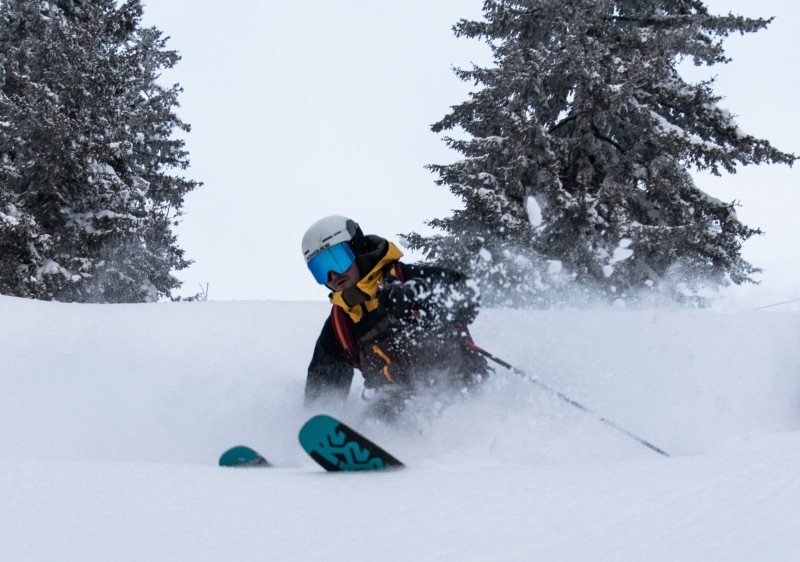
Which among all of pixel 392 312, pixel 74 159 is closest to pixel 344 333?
pixel 392 312

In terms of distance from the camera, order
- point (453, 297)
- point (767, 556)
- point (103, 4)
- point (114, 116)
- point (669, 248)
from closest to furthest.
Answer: point (767, 556)
point (453, 297)
point (669, 248)
point (114, 116)
point (103, 4)

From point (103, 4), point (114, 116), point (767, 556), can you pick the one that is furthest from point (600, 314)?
point (103, 4)

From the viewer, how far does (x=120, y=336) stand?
5.64 m

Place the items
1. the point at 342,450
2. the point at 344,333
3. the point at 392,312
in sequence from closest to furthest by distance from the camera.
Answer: the point at 342,450
the point at 392,312
the point at 344,333

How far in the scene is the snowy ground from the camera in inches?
58.7

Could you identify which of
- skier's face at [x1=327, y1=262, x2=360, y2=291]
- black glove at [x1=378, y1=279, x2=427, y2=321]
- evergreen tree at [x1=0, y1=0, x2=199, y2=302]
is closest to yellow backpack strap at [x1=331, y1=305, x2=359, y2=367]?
skier's face at [x1=327, y1=262, x2=360, y2=291]

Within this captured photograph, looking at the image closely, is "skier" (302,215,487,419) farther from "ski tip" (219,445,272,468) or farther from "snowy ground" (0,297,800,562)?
"ski tip" (219,445,272,468)

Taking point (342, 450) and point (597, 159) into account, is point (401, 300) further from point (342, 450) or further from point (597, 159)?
point (597, 159)

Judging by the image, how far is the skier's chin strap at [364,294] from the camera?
4.22 metres

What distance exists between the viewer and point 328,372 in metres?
4.43

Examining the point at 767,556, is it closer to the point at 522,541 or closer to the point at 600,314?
the point at 522,541

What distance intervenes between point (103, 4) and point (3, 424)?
61.6 ft

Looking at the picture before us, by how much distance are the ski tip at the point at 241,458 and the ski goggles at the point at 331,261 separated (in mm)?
1605

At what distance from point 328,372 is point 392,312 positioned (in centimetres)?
69
